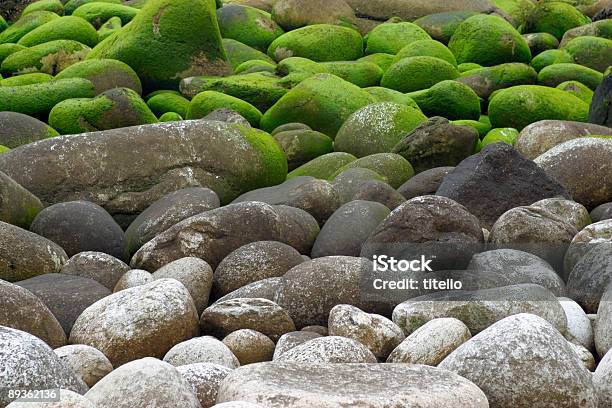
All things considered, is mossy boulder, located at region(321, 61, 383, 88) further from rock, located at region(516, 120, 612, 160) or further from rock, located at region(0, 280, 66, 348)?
rock, located at region(0, 280, 66, 348)

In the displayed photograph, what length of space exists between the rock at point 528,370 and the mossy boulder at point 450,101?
9.63m

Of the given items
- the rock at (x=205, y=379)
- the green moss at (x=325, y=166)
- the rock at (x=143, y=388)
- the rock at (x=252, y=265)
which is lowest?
the green moss at (x=325, y=166)

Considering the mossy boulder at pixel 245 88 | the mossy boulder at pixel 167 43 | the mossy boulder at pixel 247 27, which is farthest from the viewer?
the mossy boulder at pixel 247 27

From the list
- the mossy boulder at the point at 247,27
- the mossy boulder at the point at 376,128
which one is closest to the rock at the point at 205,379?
the mossy boulder at the point at 376,128

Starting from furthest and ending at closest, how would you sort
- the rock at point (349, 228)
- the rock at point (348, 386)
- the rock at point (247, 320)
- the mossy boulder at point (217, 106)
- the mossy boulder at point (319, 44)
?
the mossy boulder at point (319, 44) < the mossy boulder at point (217, 106) < the rock at point (349, 228) < the rock at point (247, 320) < the rock at point (348, 386)

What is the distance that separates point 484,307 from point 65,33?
14.1 m

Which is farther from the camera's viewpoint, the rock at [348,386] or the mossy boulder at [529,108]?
the mossy boulder at [529,108]

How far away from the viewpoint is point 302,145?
40.7ft

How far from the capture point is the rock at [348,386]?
413cm

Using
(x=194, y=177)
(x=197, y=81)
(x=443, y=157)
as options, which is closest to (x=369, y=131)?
(x=443, y=157)

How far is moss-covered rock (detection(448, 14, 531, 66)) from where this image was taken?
17.7 metres

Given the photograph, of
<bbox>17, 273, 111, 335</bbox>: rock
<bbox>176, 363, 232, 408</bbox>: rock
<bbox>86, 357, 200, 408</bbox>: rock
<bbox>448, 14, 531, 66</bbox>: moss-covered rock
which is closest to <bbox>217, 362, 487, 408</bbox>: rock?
<bbox>86, 357, 200, 408</bbox>: rock

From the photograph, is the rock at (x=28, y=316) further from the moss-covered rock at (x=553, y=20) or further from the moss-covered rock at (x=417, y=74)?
the moss-covered rock at (x=553, y=20)

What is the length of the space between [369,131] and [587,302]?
5932 mm
